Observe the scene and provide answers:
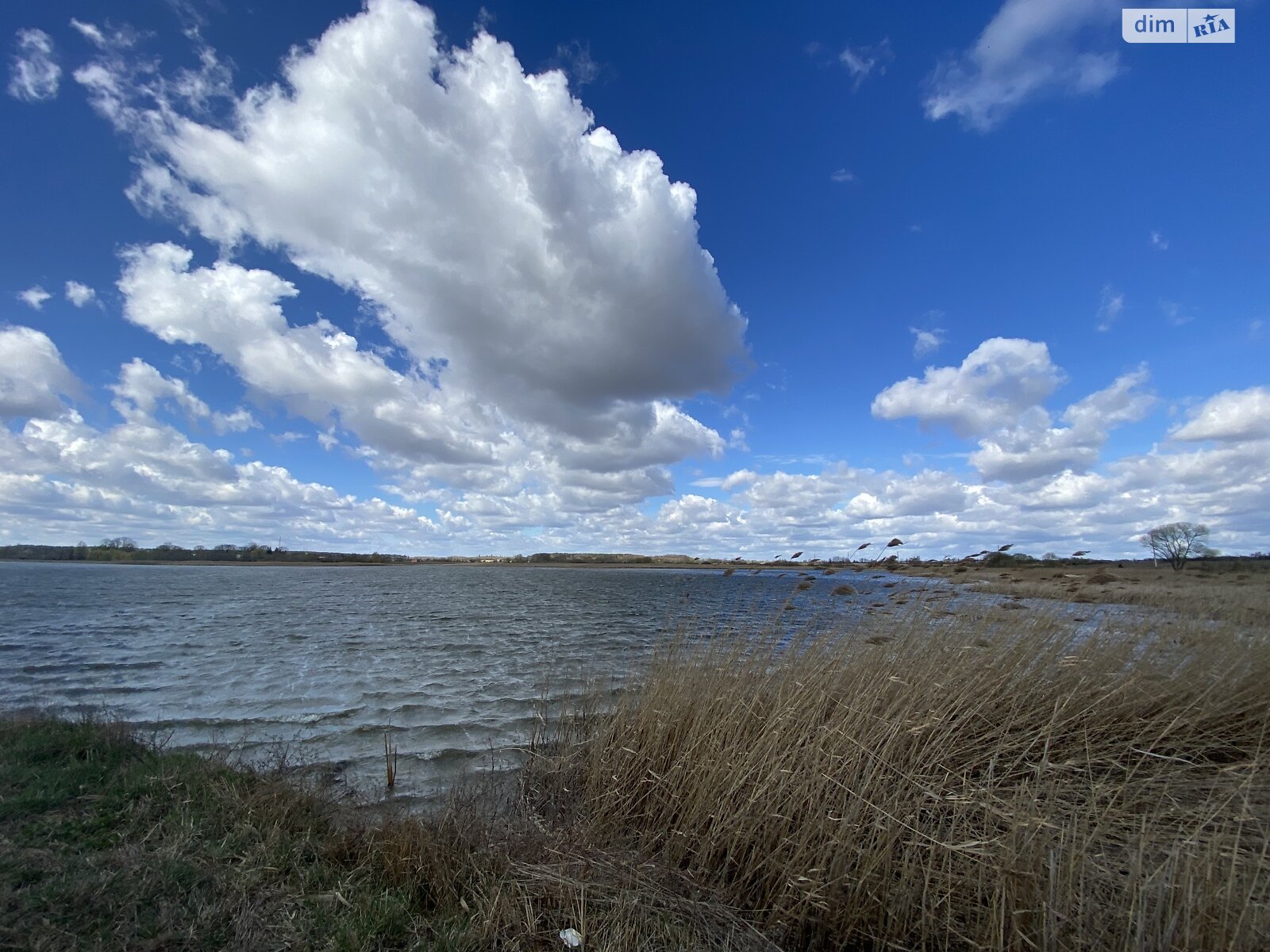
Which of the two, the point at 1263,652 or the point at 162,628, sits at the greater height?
the point at 1263,652

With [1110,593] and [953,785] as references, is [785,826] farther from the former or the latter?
[1110,593]

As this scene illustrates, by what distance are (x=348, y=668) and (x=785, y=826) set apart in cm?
1447

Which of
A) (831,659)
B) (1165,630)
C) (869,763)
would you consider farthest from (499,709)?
(1165,630)

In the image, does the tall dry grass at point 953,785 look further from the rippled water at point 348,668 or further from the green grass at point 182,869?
the green grass at point 182,869

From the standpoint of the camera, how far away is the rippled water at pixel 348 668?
367 inches

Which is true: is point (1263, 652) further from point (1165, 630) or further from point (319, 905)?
point (319, 905)

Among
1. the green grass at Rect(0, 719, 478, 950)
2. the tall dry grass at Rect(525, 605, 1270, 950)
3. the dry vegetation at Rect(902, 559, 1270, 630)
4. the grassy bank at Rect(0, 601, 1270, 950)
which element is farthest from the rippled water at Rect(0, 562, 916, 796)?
the green grass at Rect(0, 719, 478, 950)

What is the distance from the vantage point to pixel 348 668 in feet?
50.3

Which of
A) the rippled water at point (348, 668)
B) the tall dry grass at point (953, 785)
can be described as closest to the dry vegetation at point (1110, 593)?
the tall dry grass at point (953, 785)

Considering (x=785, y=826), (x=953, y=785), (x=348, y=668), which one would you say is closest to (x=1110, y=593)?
(x=953, y=785)

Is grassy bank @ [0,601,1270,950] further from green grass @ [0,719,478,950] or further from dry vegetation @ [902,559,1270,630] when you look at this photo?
dry vegetation @ [902,559,1270,630]

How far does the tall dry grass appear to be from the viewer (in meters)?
3.23

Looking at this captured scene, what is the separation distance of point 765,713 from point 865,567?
7.63 ft

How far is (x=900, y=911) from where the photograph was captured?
3.77 m
